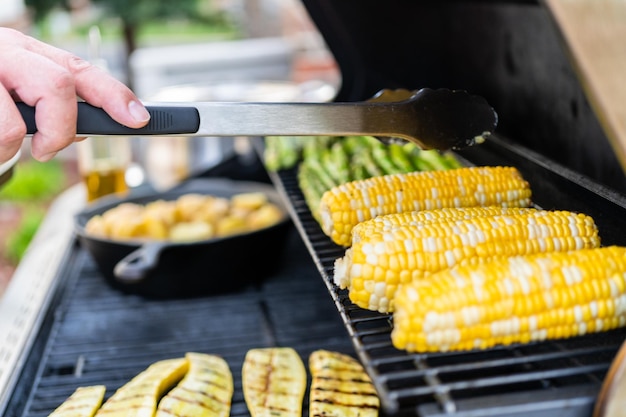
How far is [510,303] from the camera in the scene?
5.09 feet

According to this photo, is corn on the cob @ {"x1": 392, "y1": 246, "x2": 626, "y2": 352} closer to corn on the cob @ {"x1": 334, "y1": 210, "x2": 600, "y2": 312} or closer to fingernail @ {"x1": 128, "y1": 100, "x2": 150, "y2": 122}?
corn on the cob @ {"x1": 334, "y1": 210, "x2": 600, "y2": 312}

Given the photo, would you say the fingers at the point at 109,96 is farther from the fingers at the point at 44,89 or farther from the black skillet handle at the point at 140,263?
the black skillet handle at the point at 140,263

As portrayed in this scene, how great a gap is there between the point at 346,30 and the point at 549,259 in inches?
76.8

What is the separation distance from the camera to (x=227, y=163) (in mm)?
4574

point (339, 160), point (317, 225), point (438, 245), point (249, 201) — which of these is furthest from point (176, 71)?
point (438, 245)

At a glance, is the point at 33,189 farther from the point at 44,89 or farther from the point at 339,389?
the point at 44,89

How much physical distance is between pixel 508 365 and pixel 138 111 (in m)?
1.11

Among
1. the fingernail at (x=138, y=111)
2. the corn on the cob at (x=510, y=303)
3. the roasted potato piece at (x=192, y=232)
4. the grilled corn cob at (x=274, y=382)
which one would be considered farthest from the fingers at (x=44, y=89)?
the roasted potato piece at (x=192, y=232)

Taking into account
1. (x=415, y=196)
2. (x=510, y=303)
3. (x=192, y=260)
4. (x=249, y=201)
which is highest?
(x=510, y=303)

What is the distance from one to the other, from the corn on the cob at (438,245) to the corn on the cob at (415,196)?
12.7 inches

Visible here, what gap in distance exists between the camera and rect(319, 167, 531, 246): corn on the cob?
2236 millimetres

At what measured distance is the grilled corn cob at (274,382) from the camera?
7.30 feet

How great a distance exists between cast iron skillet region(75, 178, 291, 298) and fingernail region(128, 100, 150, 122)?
126 cm

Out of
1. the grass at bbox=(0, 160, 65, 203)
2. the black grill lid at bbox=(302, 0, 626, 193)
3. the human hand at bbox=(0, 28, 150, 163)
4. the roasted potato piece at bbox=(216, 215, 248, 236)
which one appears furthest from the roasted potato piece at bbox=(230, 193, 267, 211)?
the grass at bbox=(0, 160, 65, 203)
